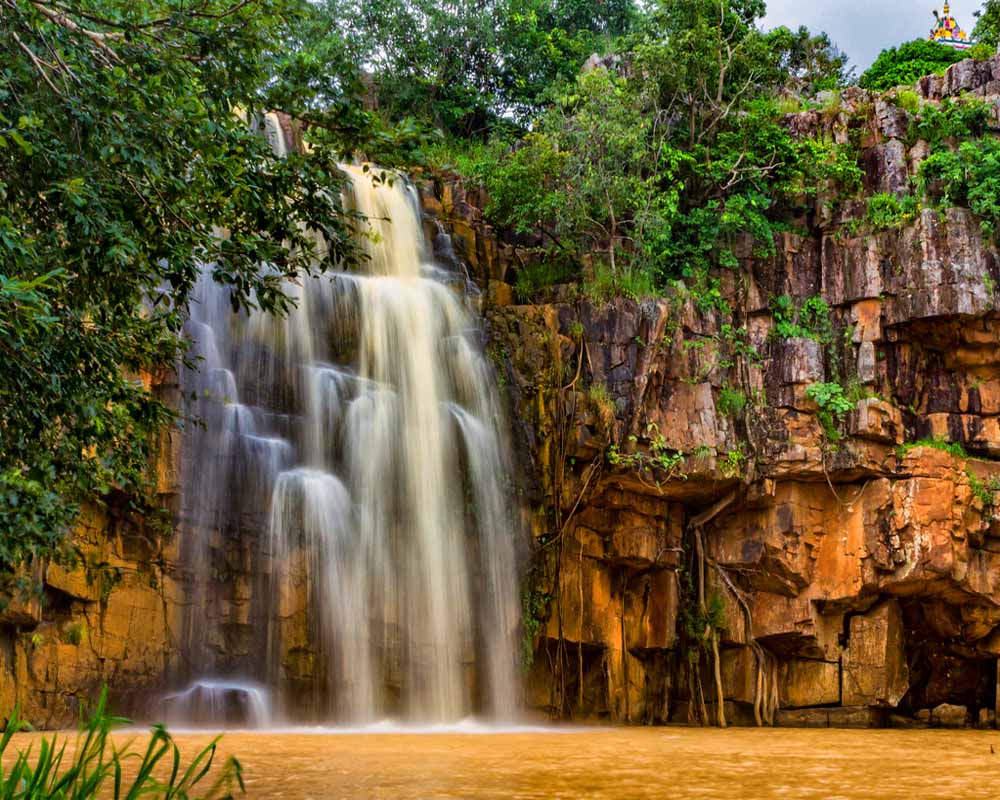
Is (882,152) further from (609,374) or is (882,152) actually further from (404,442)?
(404,442)

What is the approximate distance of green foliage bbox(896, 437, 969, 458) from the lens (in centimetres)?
1731

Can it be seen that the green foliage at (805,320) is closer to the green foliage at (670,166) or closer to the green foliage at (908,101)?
the green foliage at (670,166)

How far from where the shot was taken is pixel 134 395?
756 centimetres

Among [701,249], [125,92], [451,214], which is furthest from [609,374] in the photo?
[125,92]

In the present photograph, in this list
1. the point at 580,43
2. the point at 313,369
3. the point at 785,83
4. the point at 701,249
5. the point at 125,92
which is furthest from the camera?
the point at 580,43

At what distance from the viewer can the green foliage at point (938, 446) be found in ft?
56.8

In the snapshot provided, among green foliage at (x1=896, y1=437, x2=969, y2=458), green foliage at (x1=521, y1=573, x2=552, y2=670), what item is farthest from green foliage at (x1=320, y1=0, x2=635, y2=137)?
green foliage at (x1=521, y1=573, x2=552, y2=670)

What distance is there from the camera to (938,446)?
1745 cm

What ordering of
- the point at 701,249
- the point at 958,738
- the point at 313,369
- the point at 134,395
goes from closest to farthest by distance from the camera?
the point at 134,395, the point at 958,738, the point at 313,369, the point at 701,249

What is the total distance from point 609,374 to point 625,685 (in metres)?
5.01

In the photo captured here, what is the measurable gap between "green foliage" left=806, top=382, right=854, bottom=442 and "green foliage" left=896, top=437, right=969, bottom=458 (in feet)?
3.49

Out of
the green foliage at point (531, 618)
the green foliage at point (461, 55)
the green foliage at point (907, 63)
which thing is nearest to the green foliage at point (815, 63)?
the green foliage at point (907, 63)

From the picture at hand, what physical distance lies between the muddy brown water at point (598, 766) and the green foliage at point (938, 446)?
5641mm

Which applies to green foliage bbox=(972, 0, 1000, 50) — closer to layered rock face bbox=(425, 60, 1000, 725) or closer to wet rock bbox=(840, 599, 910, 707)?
layered rock face bbox=(425, 60, 1000, 725)
